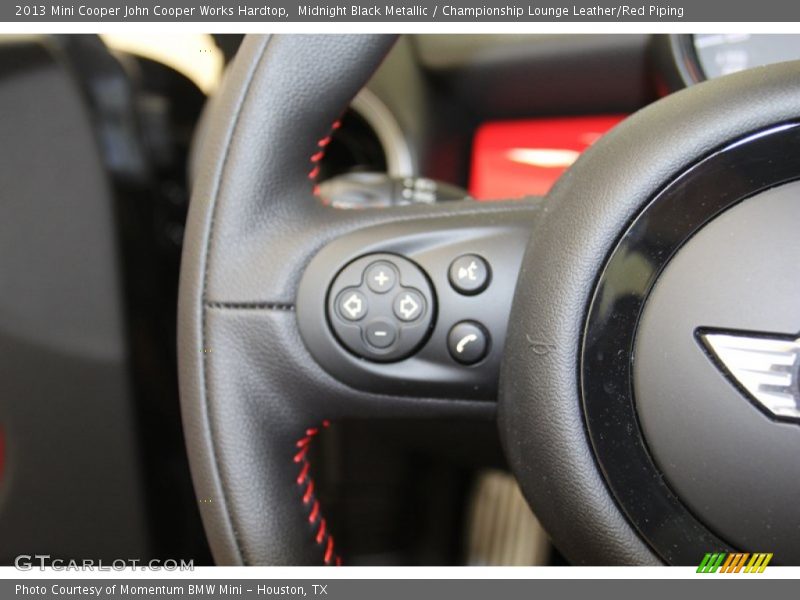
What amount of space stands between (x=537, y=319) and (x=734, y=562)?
20cm

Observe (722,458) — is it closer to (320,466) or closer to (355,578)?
(355,578)

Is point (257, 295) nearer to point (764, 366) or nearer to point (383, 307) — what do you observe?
point (383, 307)

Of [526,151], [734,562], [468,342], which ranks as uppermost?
[526,151]

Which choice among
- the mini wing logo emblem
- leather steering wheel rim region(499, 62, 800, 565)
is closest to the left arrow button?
leather steering wheel rim region(499, 62, 800, 565)

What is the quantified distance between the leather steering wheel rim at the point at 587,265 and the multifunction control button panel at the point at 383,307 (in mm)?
75

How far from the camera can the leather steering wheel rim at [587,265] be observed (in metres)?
0.44

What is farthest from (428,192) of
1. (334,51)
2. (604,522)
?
(604,522)

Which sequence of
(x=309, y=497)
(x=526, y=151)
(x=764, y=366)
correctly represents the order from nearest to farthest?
(x=764, y=366), (x=309, y=497), (x=526, y=151)

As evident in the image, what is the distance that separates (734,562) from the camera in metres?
0.47

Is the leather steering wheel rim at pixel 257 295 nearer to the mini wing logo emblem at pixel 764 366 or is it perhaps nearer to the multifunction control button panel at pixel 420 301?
the multifunction control button panel at pixel 420 301

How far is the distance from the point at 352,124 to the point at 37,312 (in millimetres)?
479

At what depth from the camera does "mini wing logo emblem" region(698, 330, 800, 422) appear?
431 millimetres

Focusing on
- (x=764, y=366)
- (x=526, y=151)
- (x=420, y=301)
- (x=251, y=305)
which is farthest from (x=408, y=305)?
(x=526, y=151)
